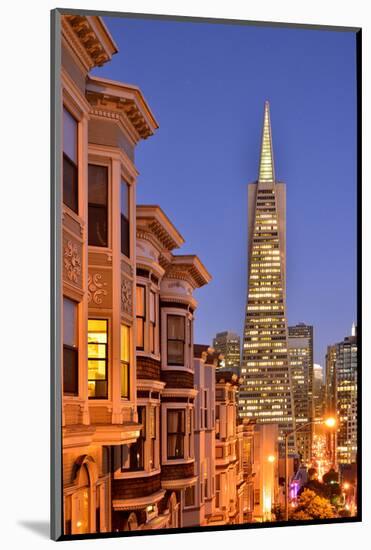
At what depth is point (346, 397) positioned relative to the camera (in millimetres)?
10539

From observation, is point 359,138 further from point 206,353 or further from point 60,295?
point 60,295

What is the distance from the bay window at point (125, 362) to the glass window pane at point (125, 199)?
99 cm

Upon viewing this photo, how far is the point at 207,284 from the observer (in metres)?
10.2

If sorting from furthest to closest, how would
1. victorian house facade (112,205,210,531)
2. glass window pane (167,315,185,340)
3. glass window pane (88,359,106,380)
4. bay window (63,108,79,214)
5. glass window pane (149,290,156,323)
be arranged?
glass window pane (149,290,156,323), glass window pane (167,315,185,340), victorian house facade (112,205,210,531), glass window pane (88,359,106,380), bay window (63,108,79,214)

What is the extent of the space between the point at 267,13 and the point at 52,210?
114 inches

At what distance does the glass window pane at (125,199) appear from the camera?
32.5 ft

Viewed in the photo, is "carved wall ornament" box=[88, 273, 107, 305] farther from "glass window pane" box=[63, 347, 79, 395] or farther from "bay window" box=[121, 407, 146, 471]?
"bay window" box=[121, 407, 146, 471]

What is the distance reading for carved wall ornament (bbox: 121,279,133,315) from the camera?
9945 mm

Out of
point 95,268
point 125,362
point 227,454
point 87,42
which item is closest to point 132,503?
point 227,454

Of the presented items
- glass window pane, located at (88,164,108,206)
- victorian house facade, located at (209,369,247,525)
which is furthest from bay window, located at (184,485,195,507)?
glass window pane, located at (88,164,108,206)

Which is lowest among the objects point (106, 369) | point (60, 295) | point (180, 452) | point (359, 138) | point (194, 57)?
point (180, 452)

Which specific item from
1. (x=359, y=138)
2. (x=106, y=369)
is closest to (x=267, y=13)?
(x=359, y=138)

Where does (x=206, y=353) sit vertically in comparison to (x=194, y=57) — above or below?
below

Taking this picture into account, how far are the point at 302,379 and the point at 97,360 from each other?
2.06 meters
